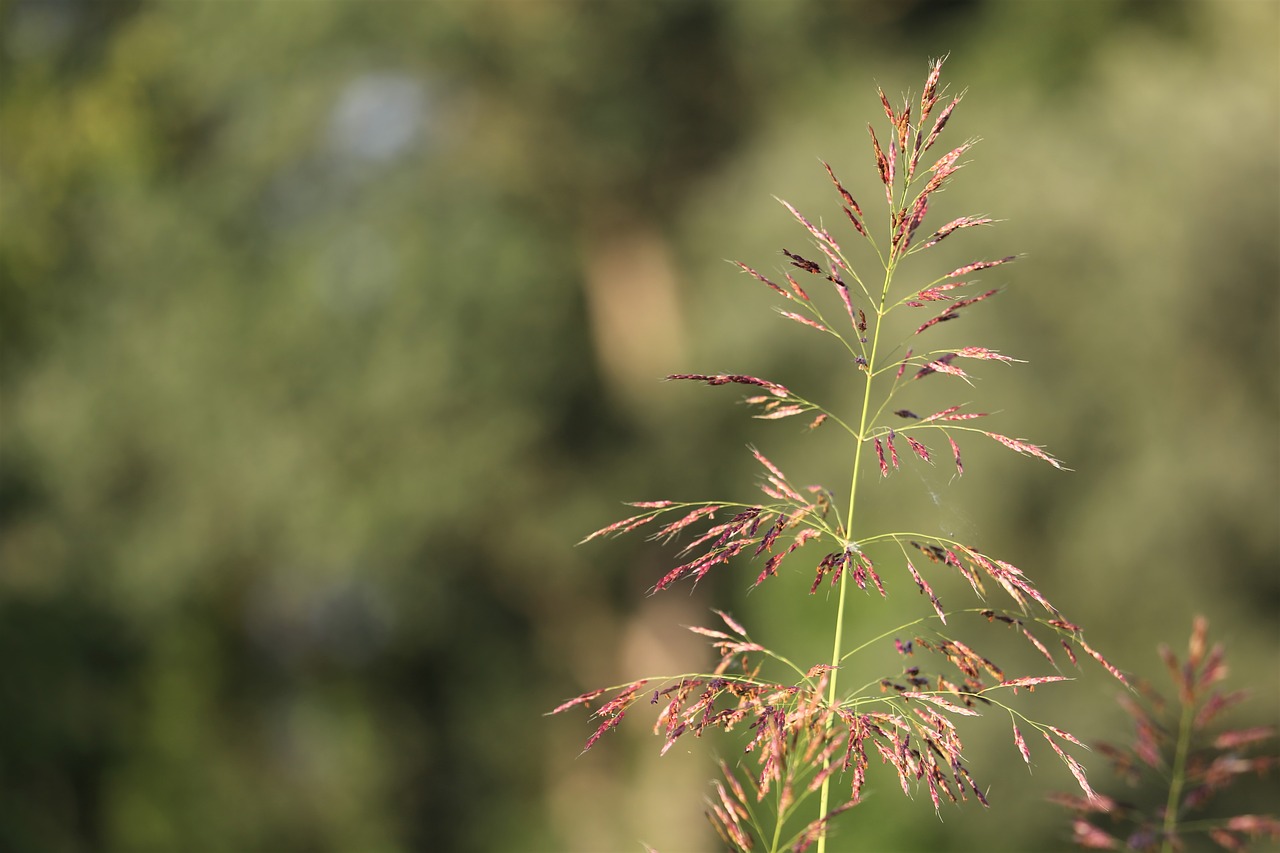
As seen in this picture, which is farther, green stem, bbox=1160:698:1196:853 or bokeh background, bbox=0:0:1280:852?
bokeh background, bbox=0:0:1280:852

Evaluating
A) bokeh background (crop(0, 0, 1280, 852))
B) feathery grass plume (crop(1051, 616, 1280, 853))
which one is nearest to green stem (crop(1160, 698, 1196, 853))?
feathery grass plume (crop(1051, 616, 1280, 853))

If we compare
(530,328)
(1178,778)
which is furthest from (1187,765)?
(530,328)

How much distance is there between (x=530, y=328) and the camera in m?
12.0

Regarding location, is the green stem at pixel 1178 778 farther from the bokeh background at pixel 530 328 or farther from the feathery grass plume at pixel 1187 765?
the bokeh background at pixel 530 328

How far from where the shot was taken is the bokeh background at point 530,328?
364 inches

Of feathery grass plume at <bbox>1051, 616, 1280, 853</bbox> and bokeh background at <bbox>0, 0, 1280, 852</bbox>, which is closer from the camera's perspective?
feathery grass plume at <bbox>1051, 616, 1280, 853</bbox>

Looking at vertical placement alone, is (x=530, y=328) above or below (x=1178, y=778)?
above

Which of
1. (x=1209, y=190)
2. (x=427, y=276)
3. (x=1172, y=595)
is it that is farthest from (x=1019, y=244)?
(x=427, y=276)

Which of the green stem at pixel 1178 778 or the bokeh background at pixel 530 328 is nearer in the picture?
the green stem at pixel 1178 778

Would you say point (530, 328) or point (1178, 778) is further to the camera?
point (530, 328)

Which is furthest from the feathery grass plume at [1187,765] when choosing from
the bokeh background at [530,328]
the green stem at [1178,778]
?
the bokeh background at [530,328]

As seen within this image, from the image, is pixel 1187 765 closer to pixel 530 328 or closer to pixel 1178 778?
pixel 1178 778

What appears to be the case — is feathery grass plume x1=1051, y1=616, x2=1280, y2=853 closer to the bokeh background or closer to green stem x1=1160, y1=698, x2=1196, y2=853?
green stem x1=1160, y1=698, x2=1196, y2=853

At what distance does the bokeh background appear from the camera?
9.25 meters
